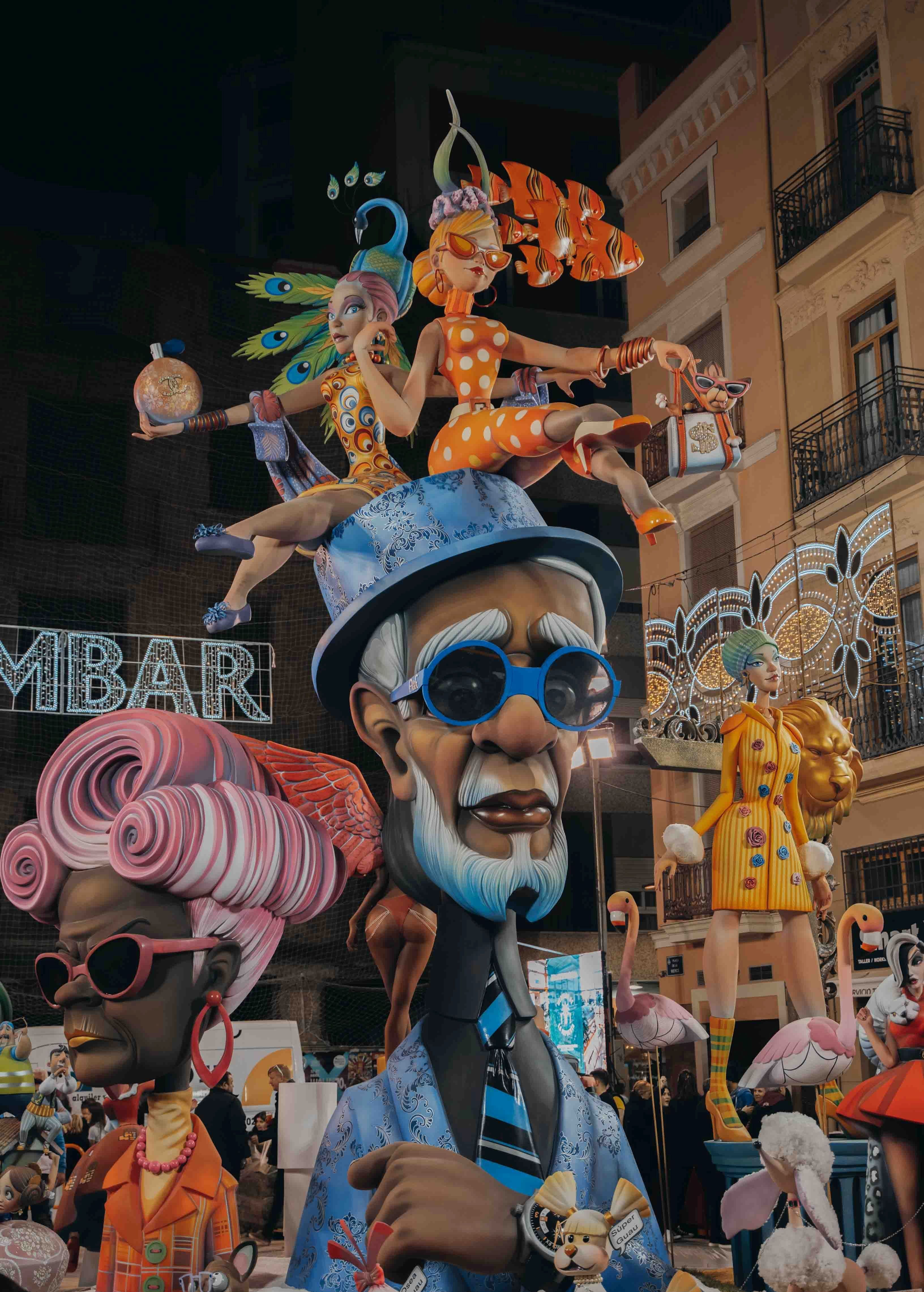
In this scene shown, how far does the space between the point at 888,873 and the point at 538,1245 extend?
4156mm

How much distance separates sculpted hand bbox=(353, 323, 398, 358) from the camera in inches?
127

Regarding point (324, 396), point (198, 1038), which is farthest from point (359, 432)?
point (198, 1038)

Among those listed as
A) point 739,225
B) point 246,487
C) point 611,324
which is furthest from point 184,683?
point 611,324

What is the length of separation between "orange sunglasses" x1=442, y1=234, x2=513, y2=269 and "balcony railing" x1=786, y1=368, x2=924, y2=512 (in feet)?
10.00

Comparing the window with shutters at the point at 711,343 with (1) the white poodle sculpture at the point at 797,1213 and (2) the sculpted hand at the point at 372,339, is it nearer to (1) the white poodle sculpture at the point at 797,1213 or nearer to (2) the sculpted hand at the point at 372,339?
(2) the sculpted hand at the point at 372,339

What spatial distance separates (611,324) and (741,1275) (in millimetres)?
10383

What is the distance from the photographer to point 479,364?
322cm

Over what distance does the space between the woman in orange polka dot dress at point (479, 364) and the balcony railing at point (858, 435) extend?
2.87 metres

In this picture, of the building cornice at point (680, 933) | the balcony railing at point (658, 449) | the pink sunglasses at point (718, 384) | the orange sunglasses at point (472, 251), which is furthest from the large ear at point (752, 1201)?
the balcony railing at point (658, 449)

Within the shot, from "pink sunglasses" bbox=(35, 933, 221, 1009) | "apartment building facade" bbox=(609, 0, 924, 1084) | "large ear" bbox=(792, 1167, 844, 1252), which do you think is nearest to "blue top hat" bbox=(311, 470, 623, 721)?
"pink sunglasses" bbox=(35, 933, 221, 1009)

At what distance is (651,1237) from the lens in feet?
8.61

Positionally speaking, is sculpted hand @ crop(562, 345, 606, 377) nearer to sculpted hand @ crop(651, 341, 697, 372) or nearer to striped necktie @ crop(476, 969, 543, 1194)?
sculpted hand @ crop(651, 341, 697, 372)

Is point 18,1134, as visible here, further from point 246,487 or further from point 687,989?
point 246,487

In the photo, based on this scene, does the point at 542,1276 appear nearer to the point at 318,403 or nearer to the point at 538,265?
the point at 318,403
